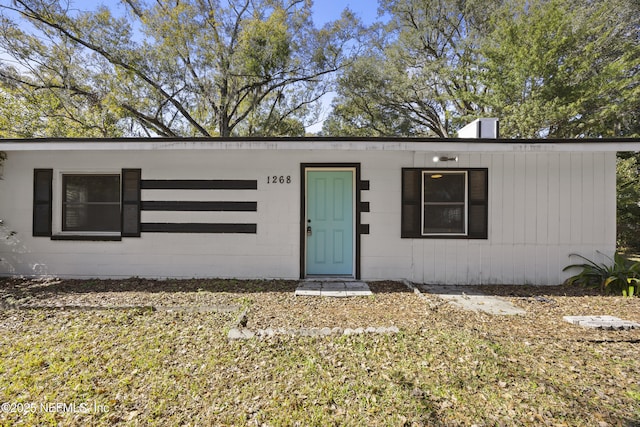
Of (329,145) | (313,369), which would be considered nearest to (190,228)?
(329,145)

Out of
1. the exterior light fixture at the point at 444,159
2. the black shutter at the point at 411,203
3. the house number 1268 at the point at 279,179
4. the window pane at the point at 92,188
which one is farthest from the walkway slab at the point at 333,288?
the window pane at the point at 92,188

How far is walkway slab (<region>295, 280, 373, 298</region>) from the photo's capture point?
4.62 metres

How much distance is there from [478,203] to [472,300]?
171cm

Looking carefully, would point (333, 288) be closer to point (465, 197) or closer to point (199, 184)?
point (465, 197)

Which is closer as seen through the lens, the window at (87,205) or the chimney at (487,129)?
the window at (87,205)

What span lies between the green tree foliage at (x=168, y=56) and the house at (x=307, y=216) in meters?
9.90

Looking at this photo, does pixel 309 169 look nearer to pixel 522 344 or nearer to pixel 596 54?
pixel 522 344

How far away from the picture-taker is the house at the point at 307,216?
17.3 ft

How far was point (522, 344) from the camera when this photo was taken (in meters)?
3.02

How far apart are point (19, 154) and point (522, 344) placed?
793 centimetres

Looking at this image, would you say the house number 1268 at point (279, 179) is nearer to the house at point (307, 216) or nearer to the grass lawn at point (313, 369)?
the house at point (307, 216)

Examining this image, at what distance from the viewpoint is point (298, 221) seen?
5.39m

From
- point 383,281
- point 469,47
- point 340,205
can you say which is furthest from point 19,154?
point 469,47

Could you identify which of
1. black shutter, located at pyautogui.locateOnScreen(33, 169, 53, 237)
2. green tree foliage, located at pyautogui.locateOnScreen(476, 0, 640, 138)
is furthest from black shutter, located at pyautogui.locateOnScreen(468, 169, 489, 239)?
green tree foliage, located at pyautogui.locateOnScreen(476, 0, 640, 138)
